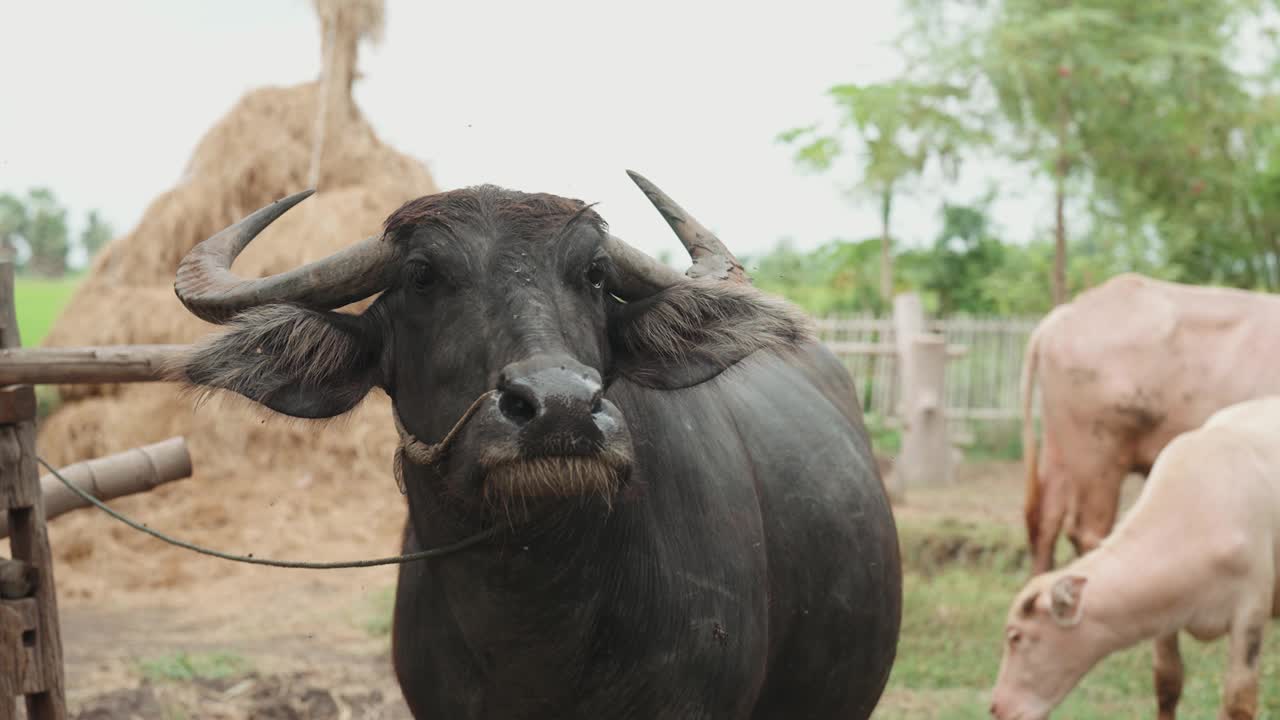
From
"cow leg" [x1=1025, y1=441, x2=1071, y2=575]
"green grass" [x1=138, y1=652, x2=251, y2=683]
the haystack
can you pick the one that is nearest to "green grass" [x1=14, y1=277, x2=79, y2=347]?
the haystack

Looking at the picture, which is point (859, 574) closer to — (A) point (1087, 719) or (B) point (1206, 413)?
(A) point (1087, 719)

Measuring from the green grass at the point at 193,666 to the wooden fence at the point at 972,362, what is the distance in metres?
11.1

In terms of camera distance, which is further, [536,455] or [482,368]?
[482,368]

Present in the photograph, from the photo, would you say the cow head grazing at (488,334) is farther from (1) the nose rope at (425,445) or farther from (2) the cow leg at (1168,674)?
(2) the cow leg at (1168,674)

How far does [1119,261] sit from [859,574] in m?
20.2

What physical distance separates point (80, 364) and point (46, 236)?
150ft

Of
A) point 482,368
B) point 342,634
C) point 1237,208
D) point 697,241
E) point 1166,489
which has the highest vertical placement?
point 1237,208

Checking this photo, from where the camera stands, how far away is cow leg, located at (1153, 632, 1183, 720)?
6195mm

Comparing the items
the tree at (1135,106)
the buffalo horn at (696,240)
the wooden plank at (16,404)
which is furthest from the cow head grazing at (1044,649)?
the tree at (1135,106)

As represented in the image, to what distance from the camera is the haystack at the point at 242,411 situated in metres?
10.6

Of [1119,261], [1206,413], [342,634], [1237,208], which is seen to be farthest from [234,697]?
[1119,261]

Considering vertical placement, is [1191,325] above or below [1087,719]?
above

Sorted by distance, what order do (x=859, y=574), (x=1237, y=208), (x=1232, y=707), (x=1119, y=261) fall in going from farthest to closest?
(x=1119, y=261)
(x=1237, y=208)
(x=1232, y=707)
(x=859, y=574)

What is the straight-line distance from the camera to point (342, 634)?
8.40 metres
